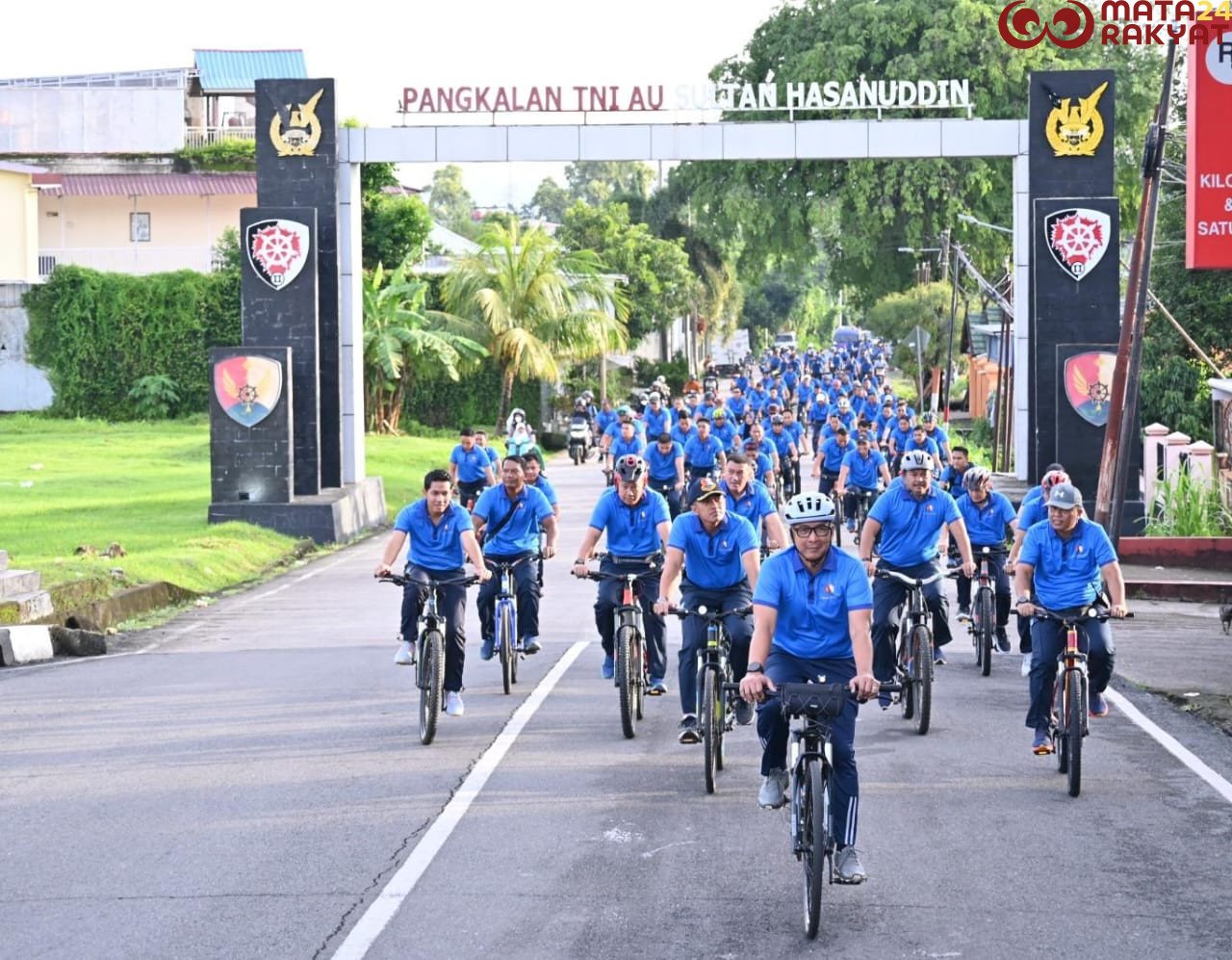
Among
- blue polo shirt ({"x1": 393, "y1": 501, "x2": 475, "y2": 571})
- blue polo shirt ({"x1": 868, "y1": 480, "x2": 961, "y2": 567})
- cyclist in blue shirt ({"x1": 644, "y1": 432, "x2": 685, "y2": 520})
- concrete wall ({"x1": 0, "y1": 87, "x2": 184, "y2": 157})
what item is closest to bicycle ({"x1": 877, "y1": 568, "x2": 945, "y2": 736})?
blue polo shirt ({"x1": 868, "y1": 480, "x2": 961, "y2": 567})

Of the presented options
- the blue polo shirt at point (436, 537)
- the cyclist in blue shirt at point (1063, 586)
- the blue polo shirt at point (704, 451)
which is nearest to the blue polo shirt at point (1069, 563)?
the cyclist in blue shirt at point (1063, 586)

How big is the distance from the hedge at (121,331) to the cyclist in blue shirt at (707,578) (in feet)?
151

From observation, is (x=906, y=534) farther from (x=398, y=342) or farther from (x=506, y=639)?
(x=398, y=342)

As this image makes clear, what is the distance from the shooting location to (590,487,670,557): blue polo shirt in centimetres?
1393

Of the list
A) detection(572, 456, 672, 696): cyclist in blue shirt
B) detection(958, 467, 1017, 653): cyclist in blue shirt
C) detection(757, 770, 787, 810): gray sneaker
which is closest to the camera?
detection(757, 770, 787, 810): gray sneaker

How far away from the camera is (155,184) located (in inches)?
2448

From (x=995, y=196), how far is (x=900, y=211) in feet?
9.02

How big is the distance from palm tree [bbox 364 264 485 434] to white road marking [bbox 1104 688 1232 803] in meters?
35.7

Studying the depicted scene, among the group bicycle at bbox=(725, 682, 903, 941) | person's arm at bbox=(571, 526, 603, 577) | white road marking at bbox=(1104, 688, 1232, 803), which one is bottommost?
white road marking at bbox=(1104, 688, 1232, 803)

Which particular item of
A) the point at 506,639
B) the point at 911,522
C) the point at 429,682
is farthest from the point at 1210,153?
the point at 429,682

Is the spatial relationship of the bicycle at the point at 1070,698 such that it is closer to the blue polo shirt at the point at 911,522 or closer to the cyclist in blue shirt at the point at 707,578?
the cyclist in blue shirt at the point at 707,578

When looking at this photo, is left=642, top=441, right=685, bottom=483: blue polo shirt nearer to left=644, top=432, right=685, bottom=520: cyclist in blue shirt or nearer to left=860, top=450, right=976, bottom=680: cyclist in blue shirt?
left=644, top=432, right=685, bottom=520: cyclist in blue shirt

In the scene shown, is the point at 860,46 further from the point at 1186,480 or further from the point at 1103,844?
the point at 1103,844

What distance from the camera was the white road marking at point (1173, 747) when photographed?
11414 mm
